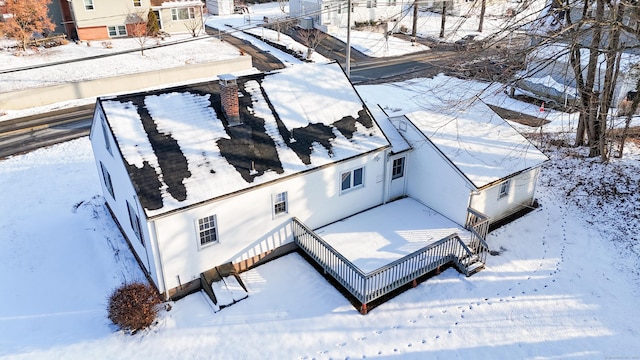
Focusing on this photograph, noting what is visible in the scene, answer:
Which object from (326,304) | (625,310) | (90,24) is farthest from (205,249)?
(90,24)

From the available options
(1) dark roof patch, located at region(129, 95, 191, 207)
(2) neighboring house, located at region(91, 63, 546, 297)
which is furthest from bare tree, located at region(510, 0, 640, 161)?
(1) dark roof patch, located at region(129, 95, 191, 207)

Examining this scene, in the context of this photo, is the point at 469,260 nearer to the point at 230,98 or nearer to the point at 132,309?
the point at 230,98

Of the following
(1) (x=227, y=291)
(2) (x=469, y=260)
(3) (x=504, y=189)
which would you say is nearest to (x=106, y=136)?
(1) (x=227, y=291)

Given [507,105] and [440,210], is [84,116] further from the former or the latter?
[507,105]

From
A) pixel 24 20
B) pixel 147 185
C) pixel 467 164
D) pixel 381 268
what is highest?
pixel 24 20

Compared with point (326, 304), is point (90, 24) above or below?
above

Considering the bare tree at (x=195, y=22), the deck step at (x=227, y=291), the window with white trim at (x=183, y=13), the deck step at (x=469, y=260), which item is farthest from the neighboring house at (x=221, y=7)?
the deck step at (x=469, y=260)

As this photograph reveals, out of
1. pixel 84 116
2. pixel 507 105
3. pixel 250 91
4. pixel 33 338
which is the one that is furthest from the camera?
pixel 507 105

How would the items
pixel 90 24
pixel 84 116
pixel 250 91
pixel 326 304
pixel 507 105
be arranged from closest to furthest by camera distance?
pixel 326 304 < pixel 250 91 < pixel 84 116 < pixel 507 105 < pixel 90 24
